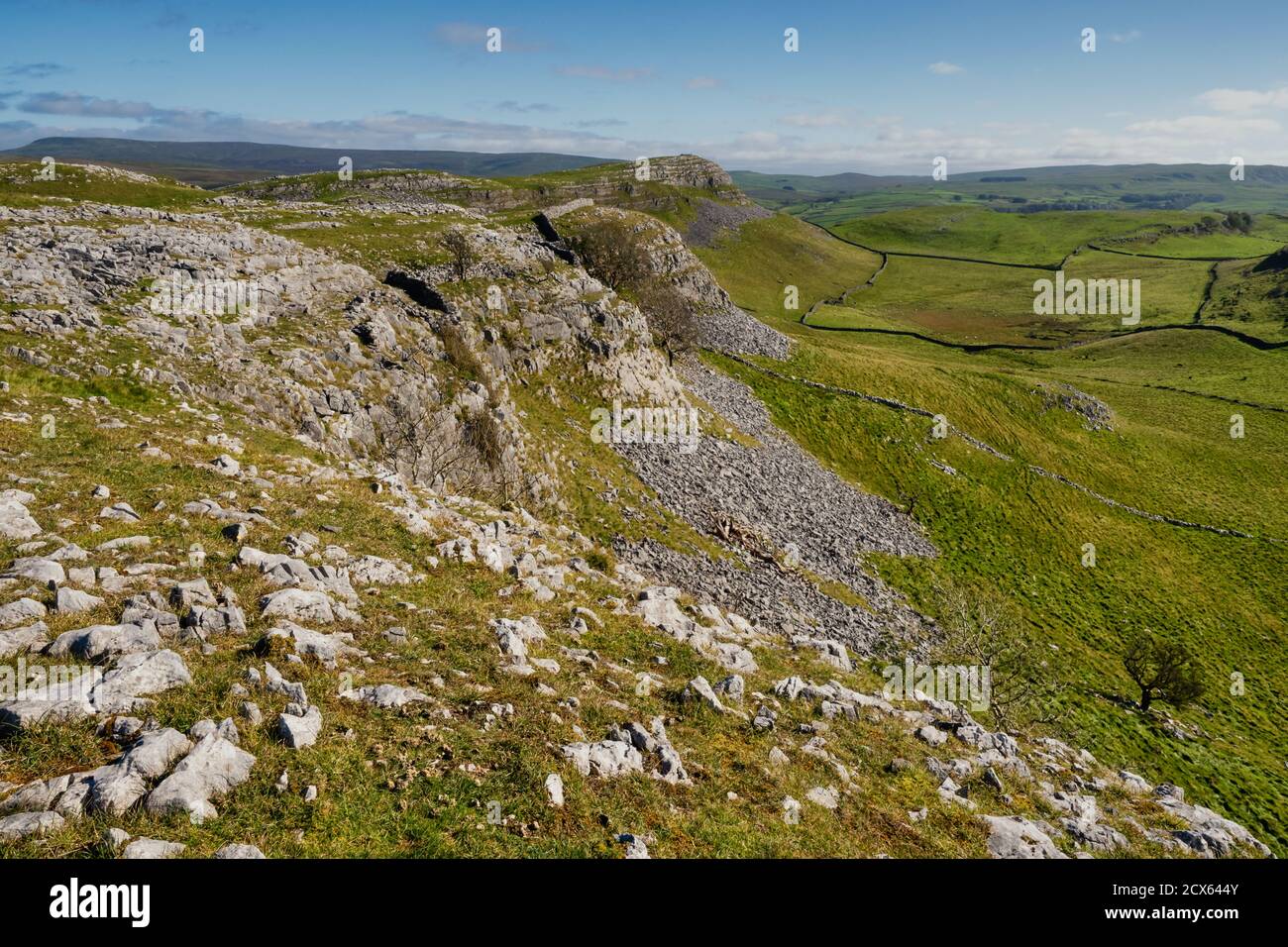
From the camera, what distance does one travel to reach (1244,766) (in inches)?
1363

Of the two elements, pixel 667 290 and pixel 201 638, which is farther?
pixel 667 290

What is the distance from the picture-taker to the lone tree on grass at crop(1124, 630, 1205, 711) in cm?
3841

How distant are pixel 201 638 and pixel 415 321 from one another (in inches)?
1287

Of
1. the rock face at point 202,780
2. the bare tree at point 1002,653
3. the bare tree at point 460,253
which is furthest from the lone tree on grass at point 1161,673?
the bare tree at point 460,253

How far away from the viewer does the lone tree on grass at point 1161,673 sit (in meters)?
38.4

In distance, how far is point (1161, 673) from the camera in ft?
127

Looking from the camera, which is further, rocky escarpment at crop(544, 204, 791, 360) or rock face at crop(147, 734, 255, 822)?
rocky escarpment at crop(544, 204, 791, 360)

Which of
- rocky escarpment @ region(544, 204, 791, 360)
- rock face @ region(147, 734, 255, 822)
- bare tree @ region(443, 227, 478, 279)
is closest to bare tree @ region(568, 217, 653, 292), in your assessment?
rocky escarpment @ region(544, 204, 791, 360)

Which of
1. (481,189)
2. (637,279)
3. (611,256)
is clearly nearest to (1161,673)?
(637,279)

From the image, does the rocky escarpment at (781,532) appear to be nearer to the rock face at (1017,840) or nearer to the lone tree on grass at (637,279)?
the lone tree on grass at (637,279)

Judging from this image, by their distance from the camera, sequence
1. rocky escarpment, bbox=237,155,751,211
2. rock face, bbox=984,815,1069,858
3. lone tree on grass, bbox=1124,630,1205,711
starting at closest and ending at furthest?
rock face, bbox=984,815,1069,858 → lone tree on grass, bbox=1124,630,1205,711 → rocky escarpment, bbox=237,155,751,211

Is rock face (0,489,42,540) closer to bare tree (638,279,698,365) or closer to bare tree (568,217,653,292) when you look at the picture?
bare tree (638,279,698,365)

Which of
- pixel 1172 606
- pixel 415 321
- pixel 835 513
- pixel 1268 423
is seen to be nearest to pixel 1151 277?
pixel 1268 423
